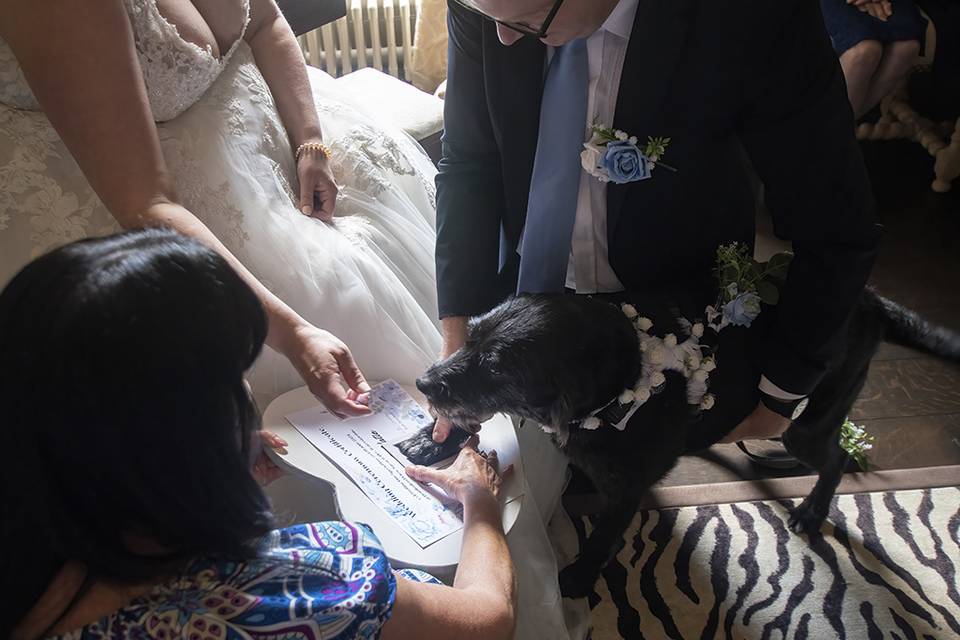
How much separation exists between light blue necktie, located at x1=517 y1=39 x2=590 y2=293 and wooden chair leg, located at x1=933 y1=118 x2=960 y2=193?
2.25 metres

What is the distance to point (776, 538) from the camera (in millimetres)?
1695

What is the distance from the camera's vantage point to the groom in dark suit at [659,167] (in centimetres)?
102

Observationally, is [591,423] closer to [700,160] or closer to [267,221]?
[700,160]

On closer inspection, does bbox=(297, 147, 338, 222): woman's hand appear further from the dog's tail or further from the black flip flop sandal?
the black flip flop sandal

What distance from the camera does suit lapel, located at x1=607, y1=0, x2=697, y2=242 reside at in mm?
1028

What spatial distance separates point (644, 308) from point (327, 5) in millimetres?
1571

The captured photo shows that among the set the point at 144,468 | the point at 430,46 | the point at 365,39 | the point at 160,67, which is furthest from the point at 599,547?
the point at 365,39

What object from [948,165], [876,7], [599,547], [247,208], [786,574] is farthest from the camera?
[948,165]

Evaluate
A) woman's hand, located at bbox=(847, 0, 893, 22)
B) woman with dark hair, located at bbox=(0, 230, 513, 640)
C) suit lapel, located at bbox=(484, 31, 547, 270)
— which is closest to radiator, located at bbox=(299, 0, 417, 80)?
woman's hand, located at bbox=(847, 0, 893, 22)

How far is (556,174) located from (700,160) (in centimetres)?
22

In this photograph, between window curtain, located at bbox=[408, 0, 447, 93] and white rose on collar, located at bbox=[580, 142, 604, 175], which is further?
window curtain, located at bbox=[408, 0, 447, 93]

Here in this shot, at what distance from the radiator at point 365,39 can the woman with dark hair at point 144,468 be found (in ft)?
8.42

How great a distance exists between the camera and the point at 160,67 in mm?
1276

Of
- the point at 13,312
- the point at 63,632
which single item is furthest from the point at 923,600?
the point at 13,312
